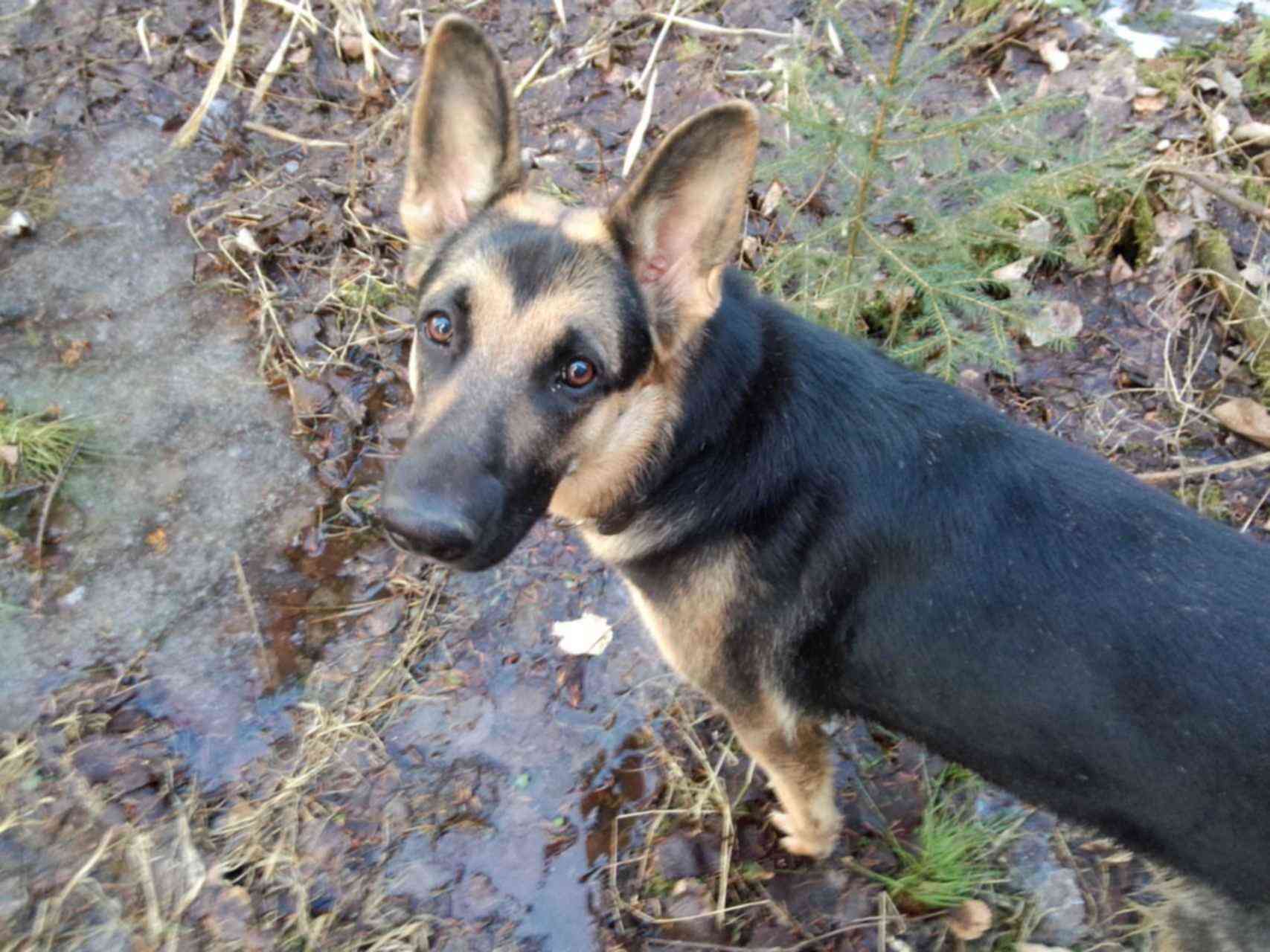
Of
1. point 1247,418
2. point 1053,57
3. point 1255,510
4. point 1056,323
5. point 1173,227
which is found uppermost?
point 1053,57

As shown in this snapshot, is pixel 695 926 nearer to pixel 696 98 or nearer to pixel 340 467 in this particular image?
pixel 340 467

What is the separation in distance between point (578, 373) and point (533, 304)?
251 mm

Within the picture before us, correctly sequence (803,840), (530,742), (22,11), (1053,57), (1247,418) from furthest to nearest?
1. (22,11)
2. (1053,57)
3. (1247,418)
4. (530,742)
5. (803,840)

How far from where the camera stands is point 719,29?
5.82m

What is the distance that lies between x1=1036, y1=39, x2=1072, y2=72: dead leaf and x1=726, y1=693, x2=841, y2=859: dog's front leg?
4407 millimetres

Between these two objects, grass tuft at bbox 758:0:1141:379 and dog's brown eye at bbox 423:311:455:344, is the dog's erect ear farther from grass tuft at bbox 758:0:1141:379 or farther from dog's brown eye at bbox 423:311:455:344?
grass tuft at bbox 758:0:1141:379

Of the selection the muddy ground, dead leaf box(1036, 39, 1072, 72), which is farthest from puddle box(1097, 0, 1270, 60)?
dead leaf box(1036, 39, 1072, 72)

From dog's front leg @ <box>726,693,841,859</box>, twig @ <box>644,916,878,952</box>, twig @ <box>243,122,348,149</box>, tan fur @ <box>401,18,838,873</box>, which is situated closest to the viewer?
tan fur @ <box>401,18,838,873</box>

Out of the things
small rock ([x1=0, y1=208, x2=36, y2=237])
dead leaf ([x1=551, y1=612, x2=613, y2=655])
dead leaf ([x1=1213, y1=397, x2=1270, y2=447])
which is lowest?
dead leaf ([x1=551, y1=612, x2=613, y2=655])

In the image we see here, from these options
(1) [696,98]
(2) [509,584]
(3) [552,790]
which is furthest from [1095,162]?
(3) [552,790]

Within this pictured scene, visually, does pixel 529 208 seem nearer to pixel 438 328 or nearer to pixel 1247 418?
pixel 438 328

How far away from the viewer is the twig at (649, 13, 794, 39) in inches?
228

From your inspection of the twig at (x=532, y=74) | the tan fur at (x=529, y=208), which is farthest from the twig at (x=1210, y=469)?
the twig at (x=532, y=74)

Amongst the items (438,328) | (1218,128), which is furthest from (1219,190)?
(438,328)
